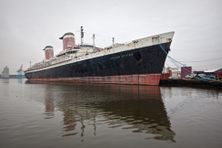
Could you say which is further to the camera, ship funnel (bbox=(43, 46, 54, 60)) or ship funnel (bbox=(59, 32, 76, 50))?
ship funnel (bbox=(43, 46, 54, 60))

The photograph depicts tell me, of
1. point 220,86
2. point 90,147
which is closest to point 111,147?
point 90,147

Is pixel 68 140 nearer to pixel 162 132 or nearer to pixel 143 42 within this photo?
pixel 162 132

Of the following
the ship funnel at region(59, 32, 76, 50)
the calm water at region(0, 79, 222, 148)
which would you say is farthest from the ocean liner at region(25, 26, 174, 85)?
the calm water at region(0, 79, 222, 148)

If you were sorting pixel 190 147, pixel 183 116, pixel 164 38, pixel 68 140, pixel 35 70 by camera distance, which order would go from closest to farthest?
pixel 190 147, pixel 68 140, pixel 183 116, pixel 164 38, pixel 35 70

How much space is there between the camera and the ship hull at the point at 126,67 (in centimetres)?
2708

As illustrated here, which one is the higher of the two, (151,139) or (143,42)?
(143,42)

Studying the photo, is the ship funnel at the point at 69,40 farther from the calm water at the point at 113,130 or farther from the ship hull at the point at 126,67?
the calm water at the point at 113,130

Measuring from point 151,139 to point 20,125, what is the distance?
561 cm

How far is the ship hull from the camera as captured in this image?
2708 centimetres

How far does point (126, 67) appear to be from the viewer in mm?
29953

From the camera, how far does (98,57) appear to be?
111 feet

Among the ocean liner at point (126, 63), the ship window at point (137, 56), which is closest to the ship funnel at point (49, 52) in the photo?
the ocean liner at point (126, 63)

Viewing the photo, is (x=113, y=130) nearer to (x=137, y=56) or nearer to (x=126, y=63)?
(x=137, y=56)

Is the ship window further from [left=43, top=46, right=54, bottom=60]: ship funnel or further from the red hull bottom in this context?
[left=43, top=46, right=54, bottom=60]: ship funnel
